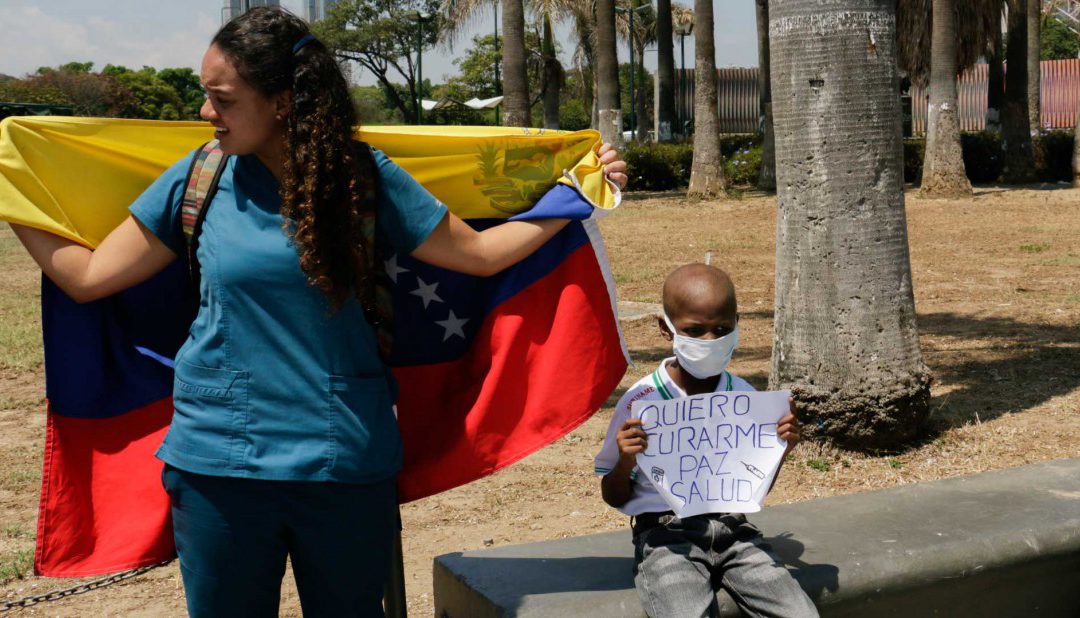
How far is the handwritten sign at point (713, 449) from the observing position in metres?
2.87

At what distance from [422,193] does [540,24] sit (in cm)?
3751

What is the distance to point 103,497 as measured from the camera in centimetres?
287

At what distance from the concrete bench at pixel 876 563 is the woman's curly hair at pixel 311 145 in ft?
3.40

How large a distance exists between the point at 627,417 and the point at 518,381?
0.32 meters

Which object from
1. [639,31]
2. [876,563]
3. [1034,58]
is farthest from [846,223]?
[639,31]

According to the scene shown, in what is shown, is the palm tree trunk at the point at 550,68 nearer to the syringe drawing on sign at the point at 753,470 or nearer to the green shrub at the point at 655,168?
the green shrub at the point at 655,168

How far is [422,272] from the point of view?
303cm

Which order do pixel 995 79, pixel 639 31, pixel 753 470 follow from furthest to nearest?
pixel 639 31
pixel 995 79
pixel 753 470

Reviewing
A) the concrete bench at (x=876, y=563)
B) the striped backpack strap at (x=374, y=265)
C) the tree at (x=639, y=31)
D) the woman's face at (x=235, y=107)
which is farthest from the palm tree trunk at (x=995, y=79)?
the woman's face at (x=235, y=107)

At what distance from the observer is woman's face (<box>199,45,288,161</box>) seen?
7.85 ft

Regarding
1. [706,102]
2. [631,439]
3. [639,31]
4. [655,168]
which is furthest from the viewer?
[639,31]

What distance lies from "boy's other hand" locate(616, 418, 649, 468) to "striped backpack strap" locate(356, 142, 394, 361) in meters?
0.61

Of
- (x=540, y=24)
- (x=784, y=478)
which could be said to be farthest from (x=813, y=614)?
(x=540, y=24)

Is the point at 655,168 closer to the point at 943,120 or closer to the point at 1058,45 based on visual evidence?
the point at 943,120
